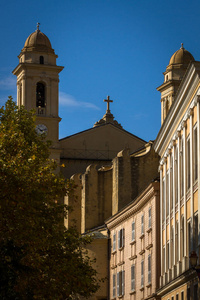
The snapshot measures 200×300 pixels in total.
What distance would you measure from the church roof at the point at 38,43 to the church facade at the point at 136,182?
97mm

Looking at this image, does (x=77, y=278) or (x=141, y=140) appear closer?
(x=77, y=278)

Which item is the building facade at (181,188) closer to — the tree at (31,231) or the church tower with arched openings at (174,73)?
the tree at (31,231)

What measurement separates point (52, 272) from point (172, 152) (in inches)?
371

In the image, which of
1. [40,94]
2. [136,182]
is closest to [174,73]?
[40,94]

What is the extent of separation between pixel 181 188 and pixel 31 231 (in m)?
7.93

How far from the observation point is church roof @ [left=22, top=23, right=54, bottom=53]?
95875 millimetres

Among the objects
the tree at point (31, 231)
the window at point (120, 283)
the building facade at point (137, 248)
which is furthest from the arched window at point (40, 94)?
the tree at point (31, 231)

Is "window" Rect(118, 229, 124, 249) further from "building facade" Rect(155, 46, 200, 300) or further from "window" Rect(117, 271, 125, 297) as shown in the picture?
"building facade" Rect(155, 46, 200, 300)

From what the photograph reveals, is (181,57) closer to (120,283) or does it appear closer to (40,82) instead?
(40,82)

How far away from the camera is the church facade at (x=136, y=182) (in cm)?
4256

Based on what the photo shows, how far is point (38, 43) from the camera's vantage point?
96562 millimetres

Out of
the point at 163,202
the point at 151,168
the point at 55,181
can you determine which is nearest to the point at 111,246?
the point at 151,168

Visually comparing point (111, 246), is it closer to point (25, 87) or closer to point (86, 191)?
point (86, 191)

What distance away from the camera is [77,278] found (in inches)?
1678
